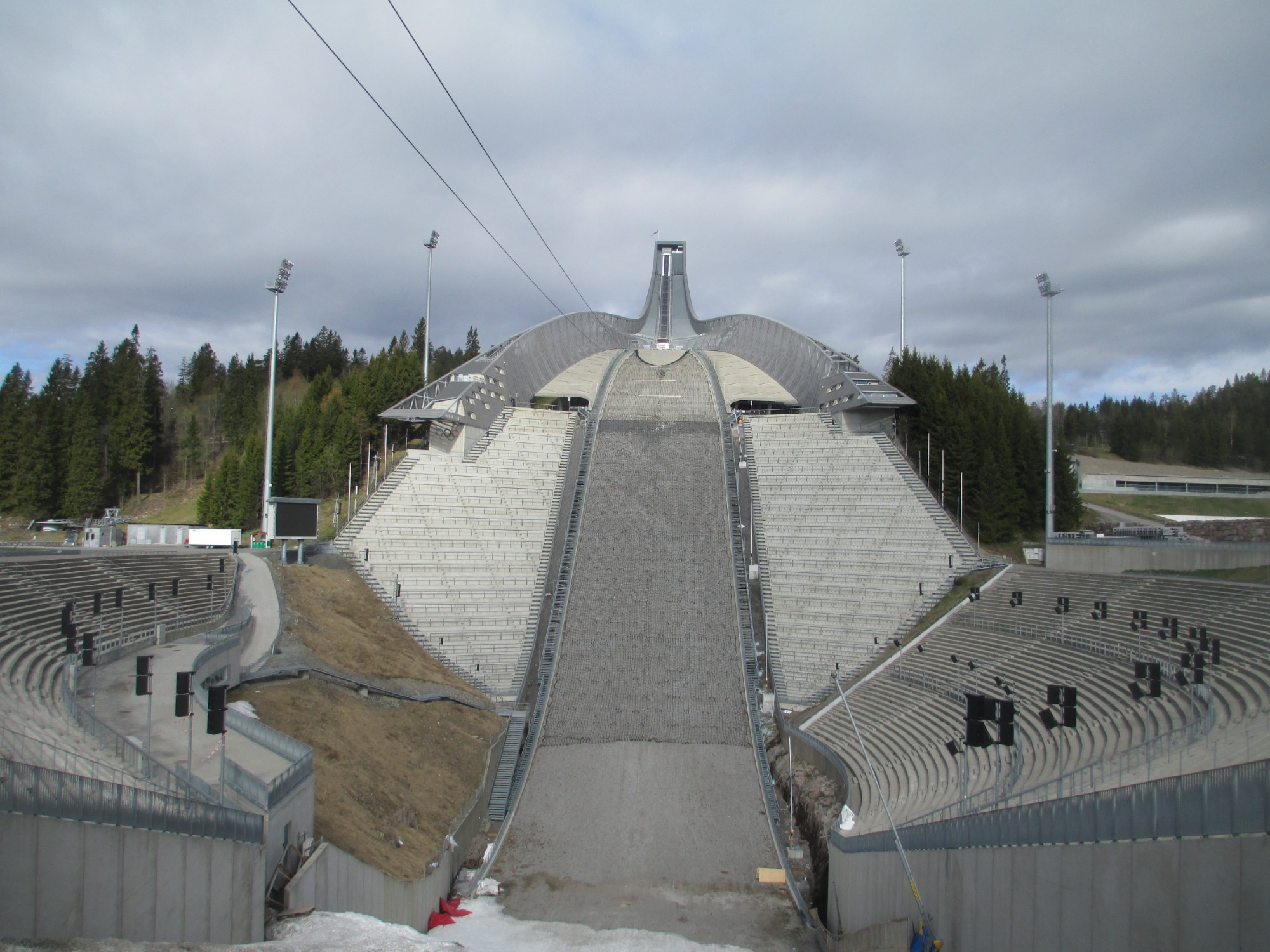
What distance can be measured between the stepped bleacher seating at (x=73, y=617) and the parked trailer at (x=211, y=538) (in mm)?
4162

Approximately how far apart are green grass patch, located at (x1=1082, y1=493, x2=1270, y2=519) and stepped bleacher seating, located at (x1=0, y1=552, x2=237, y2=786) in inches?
1873

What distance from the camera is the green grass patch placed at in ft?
149

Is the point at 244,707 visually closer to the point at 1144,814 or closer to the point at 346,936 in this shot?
the point at 346,936

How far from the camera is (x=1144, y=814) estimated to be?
6.52 m

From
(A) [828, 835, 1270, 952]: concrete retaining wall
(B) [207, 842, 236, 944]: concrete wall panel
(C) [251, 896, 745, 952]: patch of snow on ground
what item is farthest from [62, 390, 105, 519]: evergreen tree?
(A) [828, 835, 1270, 952]: concrete retaining wall

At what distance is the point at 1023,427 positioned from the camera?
129ft

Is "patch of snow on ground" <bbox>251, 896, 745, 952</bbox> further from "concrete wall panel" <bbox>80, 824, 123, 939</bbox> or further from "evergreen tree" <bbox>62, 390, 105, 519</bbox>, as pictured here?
"evergreen tree" <bbox>62, 390, 105, 519</bbox>

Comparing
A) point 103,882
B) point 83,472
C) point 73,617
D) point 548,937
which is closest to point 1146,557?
point 548,937

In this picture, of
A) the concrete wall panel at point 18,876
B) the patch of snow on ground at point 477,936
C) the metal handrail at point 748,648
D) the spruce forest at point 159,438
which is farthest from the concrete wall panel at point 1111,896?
the spruce forest at point 159,438

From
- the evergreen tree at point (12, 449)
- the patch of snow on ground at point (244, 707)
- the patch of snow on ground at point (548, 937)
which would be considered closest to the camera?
the patch of snow on ground at point (548, 937)

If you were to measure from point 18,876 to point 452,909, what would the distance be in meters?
8.64

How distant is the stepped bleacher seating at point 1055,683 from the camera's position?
1139cm

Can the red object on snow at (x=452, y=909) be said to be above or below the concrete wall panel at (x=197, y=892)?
below

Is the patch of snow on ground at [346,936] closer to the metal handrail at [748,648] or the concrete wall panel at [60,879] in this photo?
the concrete wall panel at [60,879]
